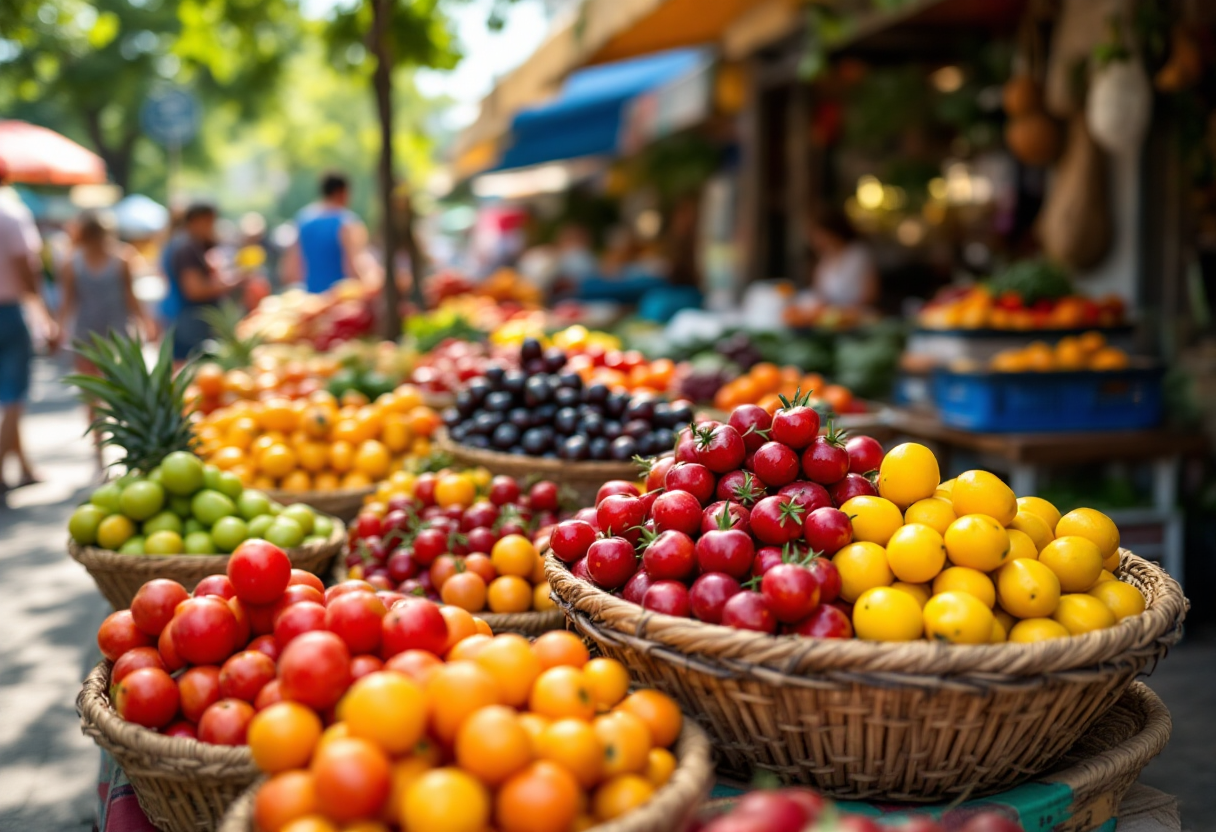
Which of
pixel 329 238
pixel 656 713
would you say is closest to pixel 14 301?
pixel 329 238

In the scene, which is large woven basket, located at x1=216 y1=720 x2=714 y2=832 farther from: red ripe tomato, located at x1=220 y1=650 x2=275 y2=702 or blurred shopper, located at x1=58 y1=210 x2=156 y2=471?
blurred shopper, located at x1=58 y1=210 x2=156 y2=471

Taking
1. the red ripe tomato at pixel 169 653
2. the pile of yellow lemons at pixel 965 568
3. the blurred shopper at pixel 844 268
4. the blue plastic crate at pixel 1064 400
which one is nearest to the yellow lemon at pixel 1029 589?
the pile of yellow lemons at pixel 965 568

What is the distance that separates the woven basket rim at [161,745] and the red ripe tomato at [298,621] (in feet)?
0.75

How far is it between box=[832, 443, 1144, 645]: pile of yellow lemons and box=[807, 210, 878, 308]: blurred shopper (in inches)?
257

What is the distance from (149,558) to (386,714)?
1.83 m

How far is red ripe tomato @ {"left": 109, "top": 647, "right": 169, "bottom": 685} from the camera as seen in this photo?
7.03 ft

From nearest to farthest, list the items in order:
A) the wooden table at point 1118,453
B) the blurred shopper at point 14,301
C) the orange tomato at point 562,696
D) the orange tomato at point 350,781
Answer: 1. the orange tomato at point 350,781
2. the orange tomato at point 562,696
3. the wooden table at point 1118,453
4. the blurred shopper at point 14,301

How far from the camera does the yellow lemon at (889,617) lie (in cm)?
187

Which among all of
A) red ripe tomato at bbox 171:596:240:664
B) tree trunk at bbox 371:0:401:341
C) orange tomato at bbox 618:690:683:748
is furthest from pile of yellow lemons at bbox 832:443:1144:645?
tree trunk at bbox 371:0:401:341

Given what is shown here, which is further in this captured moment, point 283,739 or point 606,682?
point 606,682

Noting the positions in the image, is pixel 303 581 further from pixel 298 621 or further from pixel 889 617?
pixel 889 617

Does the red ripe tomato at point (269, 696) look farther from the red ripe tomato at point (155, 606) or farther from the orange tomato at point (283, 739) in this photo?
the red ripe tomato at point (155, 606)

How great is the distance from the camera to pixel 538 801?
4.75 ft

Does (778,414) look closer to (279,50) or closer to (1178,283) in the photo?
(1178,283)
